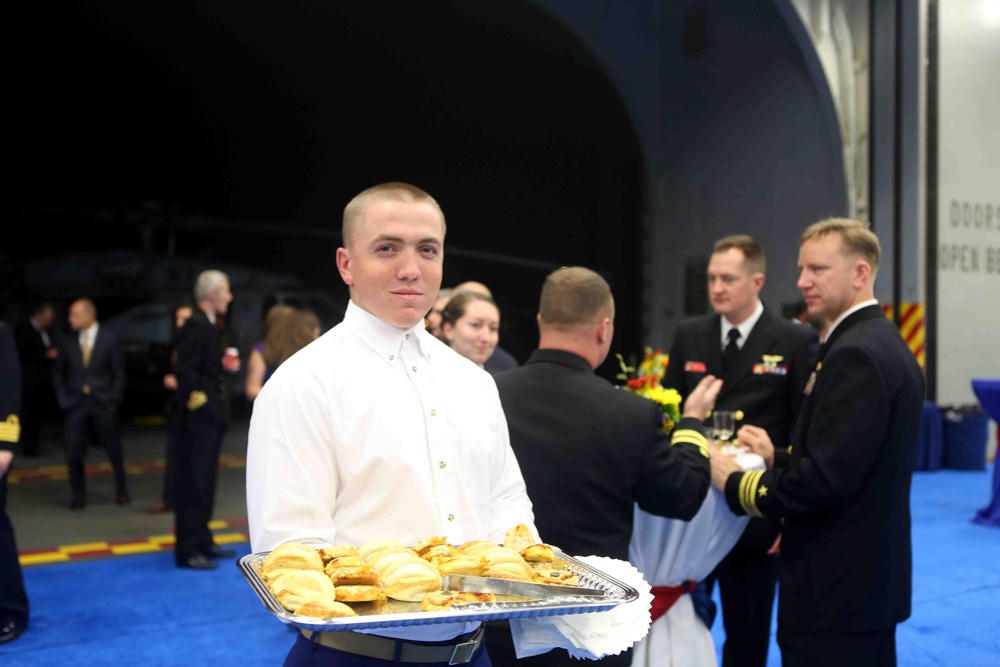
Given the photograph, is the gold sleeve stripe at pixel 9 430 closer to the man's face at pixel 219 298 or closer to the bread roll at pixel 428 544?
the man's face at pixel 219 298

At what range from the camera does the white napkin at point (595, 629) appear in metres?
1.55

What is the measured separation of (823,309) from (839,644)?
1011mm

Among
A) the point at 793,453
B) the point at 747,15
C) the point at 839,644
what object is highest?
the point at 747,15

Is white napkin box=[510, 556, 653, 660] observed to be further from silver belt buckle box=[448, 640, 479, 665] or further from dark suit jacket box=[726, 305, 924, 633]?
dark suit jacket box=[726, 305, 924, 633]

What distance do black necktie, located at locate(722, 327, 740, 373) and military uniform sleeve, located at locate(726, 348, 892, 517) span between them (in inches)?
39.9

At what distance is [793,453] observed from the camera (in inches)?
114

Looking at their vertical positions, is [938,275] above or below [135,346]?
above

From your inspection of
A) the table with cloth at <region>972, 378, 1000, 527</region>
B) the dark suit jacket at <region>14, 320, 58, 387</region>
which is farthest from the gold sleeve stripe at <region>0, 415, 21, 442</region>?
the dark suit jacket at <region>14, 320, 58, 387</region>

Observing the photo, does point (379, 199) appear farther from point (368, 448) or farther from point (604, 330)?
point (604, 330)

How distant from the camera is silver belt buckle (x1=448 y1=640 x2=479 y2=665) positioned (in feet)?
5.43

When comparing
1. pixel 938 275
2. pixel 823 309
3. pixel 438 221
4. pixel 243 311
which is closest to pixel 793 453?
pixel 823 309

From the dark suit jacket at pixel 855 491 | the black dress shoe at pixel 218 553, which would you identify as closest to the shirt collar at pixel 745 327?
the dark suit jacket at pixel 855 491

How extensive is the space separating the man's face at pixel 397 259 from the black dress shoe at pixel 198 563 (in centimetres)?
457

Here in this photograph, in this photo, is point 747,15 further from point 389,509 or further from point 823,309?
point 389,509
